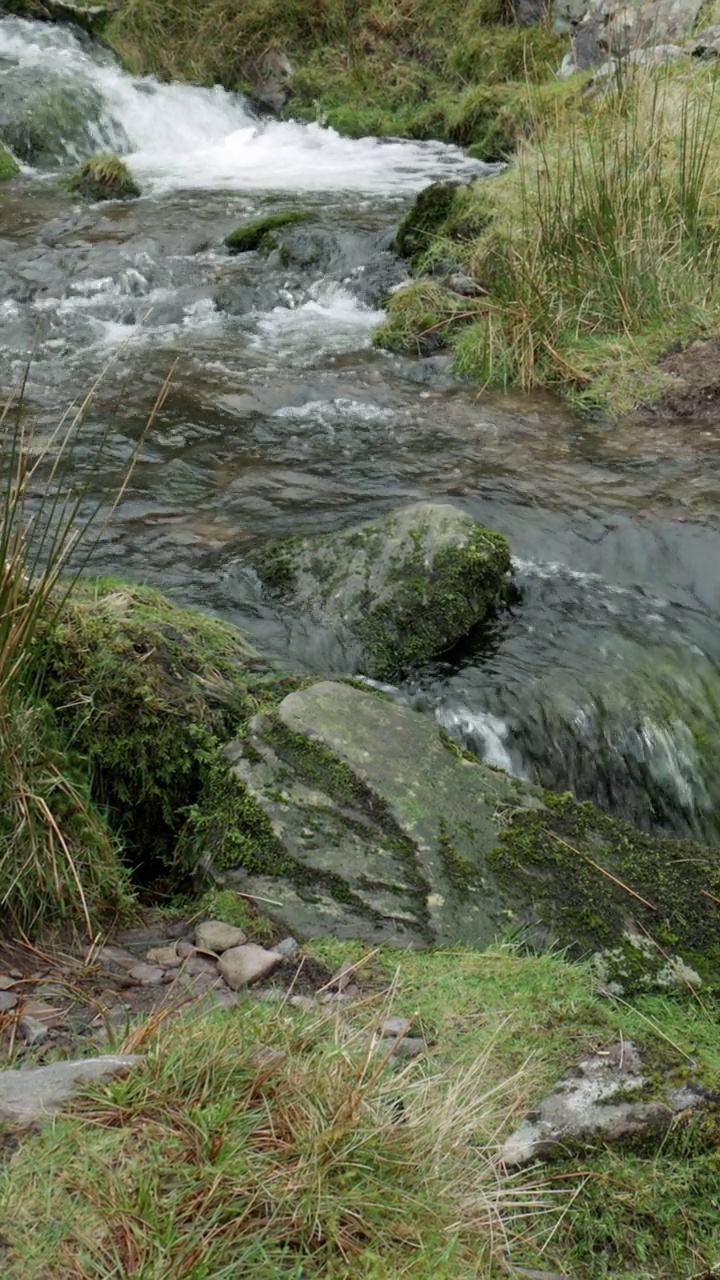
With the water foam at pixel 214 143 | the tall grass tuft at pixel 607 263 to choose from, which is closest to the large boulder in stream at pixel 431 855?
the tall grass tuft at pixel 607 263

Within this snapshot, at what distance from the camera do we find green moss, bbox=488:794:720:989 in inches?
118

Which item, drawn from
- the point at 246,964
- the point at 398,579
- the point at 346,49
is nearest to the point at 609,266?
the point at 398,579

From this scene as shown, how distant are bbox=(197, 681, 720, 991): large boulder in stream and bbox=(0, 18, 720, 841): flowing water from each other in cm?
104

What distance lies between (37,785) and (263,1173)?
1.30 meters

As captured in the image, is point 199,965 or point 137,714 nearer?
point 199,965

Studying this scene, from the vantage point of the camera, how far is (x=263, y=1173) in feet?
6.33

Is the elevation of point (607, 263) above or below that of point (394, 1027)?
above

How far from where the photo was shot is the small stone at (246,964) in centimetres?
273

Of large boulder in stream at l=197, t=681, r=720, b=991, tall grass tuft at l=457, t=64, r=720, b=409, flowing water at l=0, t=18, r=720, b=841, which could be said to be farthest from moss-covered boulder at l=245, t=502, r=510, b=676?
tall grass tuft at l=457, t=64, r=720, b=409

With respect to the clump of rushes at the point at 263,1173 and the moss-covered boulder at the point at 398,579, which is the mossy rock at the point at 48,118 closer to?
the moss-covered boulder at the point at 398,579

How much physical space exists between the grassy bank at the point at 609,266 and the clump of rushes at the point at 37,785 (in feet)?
16.2

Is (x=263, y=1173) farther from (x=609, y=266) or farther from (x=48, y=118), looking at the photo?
(x=48, y=118)

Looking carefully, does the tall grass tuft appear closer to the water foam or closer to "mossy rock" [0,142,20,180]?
the water foam

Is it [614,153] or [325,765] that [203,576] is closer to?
[325,765]
